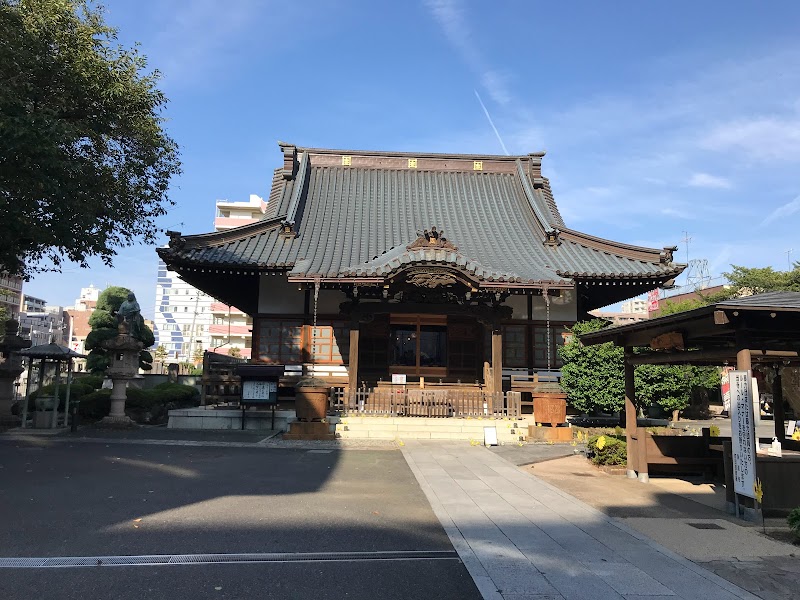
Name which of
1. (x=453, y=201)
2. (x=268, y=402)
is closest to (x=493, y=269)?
(x=453, y=201)

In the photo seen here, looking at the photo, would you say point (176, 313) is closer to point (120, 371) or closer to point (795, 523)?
point (120, 371)

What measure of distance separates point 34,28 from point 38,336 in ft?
368

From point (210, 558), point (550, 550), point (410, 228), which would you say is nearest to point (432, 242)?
point (410, 228)

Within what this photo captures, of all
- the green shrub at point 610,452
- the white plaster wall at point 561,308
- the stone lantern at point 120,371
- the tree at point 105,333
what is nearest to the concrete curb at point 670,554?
the green shrub at point 610,452

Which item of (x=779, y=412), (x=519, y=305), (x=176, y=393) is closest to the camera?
(x=779, y=412)

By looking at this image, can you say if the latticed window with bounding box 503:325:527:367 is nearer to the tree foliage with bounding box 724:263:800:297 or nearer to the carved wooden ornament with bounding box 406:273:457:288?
the carved wooden ornament with bounding box 406:273:457:288

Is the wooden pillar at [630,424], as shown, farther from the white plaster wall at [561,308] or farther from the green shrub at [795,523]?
the white plaster wall at [561,308]

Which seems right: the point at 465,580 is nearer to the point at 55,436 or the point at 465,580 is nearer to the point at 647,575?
the point at 647,575

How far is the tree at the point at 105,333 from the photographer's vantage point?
2792 centimetres

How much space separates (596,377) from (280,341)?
10199mm

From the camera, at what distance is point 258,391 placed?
14695 millimetres

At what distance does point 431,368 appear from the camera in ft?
61.1

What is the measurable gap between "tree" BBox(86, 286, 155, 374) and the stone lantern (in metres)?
9.83

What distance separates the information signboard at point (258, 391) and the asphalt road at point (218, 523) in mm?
3699
